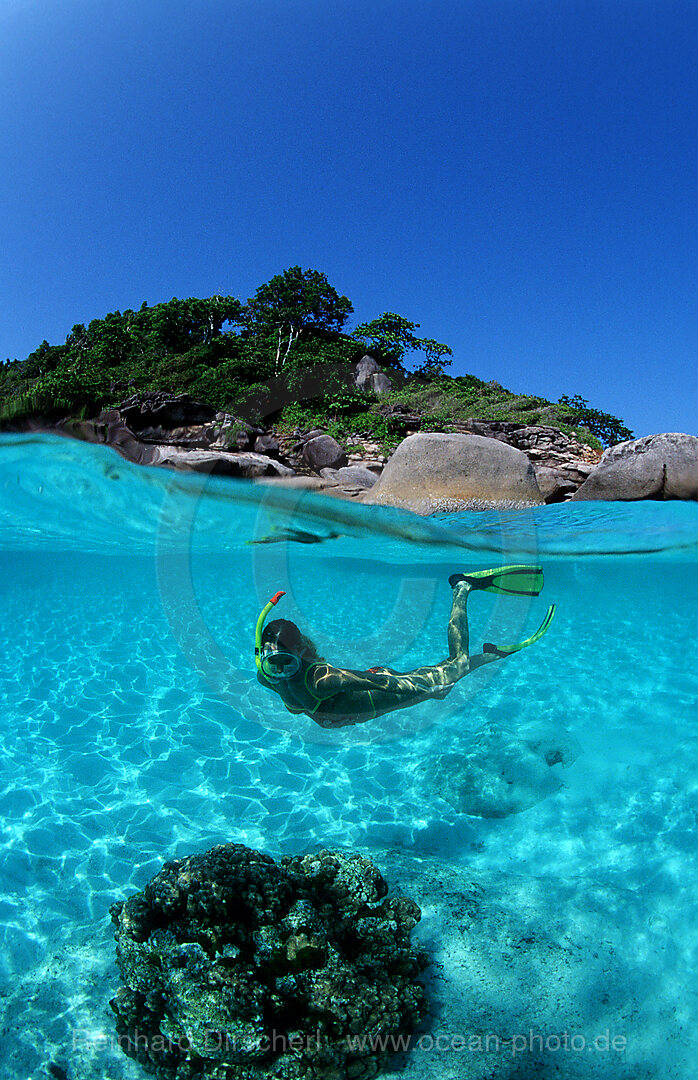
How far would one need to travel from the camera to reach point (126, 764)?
744 cm

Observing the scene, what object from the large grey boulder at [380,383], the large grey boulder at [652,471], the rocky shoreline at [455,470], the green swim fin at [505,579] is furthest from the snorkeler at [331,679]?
the large grey boulder at [380,383]

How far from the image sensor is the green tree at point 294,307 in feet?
116

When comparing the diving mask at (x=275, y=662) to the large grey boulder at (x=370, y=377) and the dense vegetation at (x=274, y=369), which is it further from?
the large grey boulder at (x=370, y=377)

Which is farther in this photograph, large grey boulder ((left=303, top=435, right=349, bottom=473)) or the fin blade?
large grey boulder ((left=303, top=435, right=349, bottom=473))

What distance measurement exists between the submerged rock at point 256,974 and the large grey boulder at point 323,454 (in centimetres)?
1718

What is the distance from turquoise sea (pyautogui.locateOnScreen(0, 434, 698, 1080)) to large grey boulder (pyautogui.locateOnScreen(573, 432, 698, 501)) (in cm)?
64

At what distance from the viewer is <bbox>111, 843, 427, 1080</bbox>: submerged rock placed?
10.8ft

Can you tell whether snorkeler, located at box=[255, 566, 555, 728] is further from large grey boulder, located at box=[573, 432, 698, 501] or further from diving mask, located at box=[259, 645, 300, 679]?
large grey boulder, located at box=[573, 432, 698, 501]

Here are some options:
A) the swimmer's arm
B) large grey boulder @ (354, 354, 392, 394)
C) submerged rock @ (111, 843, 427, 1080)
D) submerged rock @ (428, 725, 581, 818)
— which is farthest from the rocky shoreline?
large grey boulder @ (354, 354, 392, 394)

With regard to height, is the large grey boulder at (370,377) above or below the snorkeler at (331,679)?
above

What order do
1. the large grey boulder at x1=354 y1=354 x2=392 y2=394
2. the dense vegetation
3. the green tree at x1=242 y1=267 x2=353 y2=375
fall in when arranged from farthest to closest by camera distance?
the green tree at x1=242 y1=267 x2=353 y2=375 → the large grey boulder at x1=354 y1=354 x2=392 y2=394 → the dense vegetation

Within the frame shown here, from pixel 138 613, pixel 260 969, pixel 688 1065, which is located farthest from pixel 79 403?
pixel 688 1065

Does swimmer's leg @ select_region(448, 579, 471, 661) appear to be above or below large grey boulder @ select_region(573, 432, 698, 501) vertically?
below

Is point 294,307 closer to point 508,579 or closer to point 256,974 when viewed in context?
point 508,579
